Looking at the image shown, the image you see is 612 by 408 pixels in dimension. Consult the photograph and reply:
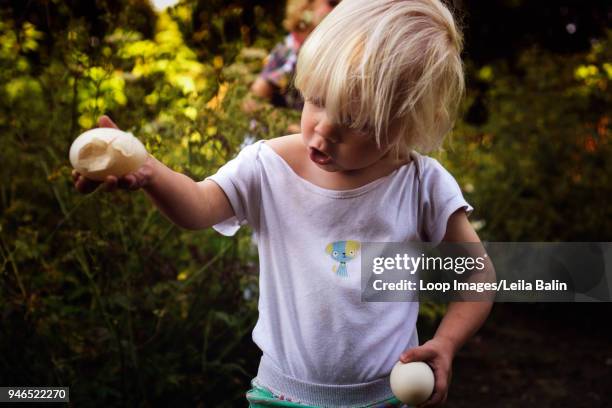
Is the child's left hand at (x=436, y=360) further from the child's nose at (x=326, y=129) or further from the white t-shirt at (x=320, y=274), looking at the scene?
the child's nose at (x=326, y=129)

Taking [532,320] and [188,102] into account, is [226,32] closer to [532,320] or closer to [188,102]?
[188,102]

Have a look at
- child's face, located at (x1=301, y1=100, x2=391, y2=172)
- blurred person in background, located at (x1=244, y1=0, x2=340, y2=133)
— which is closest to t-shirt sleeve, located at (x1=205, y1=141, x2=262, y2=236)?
child's face, located at (x1=301, y1=100, x2=391, y2=172)

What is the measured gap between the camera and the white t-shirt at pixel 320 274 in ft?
4.83

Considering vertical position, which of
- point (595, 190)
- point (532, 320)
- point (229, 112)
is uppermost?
point (229, 112)

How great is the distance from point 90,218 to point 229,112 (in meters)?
0.55

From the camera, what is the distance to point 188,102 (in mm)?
2211

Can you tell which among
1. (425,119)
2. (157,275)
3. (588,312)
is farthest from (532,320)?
(425,119)

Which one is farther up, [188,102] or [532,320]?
[188,102]

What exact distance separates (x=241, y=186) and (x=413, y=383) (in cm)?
52

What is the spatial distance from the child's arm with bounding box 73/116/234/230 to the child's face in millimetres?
217

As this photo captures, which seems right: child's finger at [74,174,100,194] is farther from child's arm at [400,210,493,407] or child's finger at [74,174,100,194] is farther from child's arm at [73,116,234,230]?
child's arm at [400,210,493,407]

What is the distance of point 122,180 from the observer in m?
1.19

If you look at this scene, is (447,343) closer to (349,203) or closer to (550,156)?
(349,203)

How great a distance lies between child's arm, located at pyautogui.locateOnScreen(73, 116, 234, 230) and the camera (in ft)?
3.99
